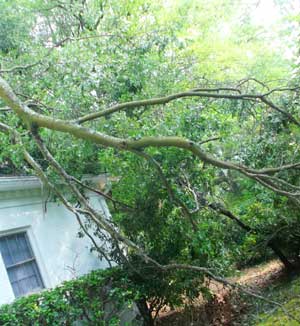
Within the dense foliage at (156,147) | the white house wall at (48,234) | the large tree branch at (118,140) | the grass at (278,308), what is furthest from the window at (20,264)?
the grass at (278,308)

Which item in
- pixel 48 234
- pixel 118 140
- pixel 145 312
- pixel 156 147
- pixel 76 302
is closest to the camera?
pixel 118 140

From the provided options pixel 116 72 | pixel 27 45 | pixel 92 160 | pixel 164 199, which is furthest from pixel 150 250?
pixel 27 45

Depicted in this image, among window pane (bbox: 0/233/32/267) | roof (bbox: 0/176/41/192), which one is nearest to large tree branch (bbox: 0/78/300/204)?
roof (bbox: 0/176/41/192)

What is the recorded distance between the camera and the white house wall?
803cm

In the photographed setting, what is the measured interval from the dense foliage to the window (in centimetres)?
123

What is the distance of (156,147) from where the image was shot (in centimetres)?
621

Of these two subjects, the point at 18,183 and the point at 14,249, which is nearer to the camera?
the point at 14,249

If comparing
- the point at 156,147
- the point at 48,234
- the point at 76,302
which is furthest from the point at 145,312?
the point at 156,147

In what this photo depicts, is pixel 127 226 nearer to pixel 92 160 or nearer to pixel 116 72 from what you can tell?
pixel 92 160

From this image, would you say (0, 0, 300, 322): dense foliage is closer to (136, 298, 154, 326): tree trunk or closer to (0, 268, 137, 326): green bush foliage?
(136, 298, 154, 326): tree trunk

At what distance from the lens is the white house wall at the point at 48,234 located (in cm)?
803

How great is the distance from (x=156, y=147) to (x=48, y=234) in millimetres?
3797

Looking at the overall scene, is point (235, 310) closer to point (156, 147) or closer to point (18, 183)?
point (156, 147)

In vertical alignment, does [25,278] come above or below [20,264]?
below
